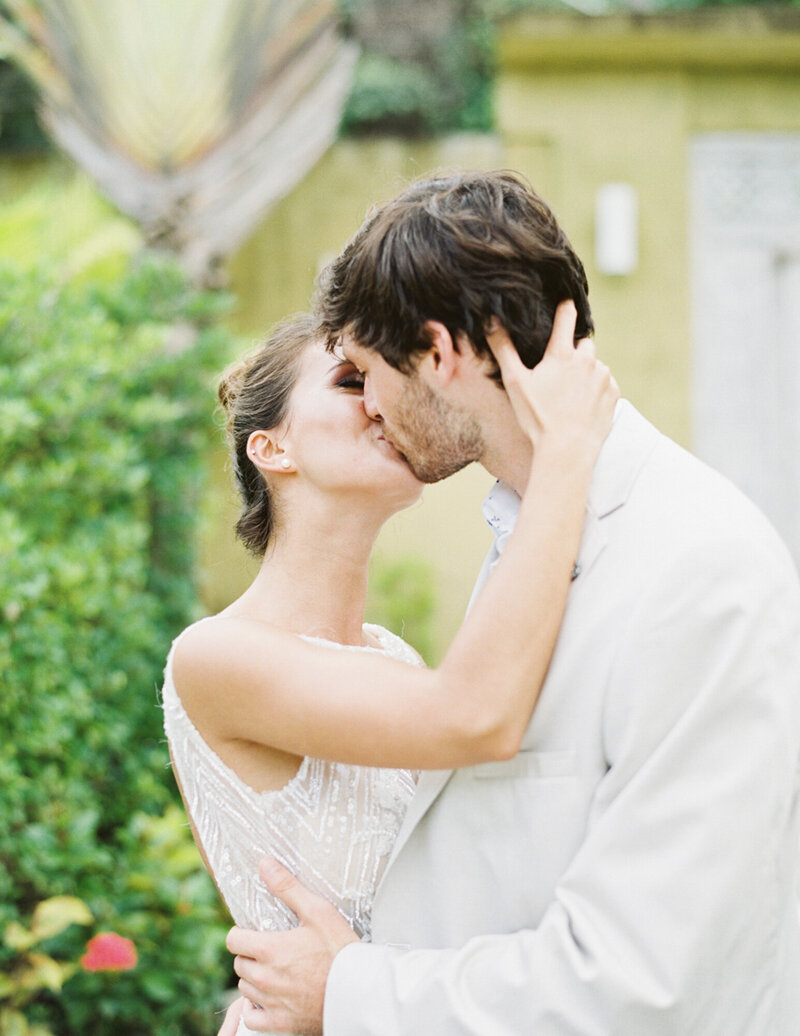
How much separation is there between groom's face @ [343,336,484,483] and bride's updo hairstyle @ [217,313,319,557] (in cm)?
39

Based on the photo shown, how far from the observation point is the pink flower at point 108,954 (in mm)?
3420

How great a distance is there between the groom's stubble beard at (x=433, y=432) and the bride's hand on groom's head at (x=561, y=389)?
0.35ft

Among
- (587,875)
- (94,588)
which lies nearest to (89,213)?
(94,588)

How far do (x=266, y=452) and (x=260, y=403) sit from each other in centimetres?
10

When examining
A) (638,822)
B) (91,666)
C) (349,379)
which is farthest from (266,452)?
(91,666)

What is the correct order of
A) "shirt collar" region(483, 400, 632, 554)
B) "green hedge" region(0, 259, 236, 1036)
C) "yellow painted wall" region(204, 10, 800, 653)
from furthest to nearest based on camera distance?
1. "yellow painted wall" region(204, 10, 800, 653)
2. "green hedge" region(0, 259, 236, 1036)
3. "shirt collar" region(483, 400, 632, 554)

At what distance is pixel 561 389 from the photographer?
1.64 meters

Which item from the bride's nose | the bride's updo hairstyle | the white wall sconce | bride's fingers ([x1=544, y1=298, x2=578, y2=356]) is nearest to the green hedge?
the bride's updo hairstyle

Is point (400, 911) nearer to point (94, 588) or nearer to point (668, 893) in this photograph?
point (668, 893)

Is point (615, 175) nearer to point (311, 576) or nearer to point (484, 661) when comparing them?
point (311, 576)

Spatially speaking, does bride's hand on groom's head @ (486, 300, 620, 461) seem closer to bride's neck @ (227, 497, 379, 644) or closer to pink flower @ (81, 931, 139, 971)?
bride's neck @ (227, 497, 379, 644)

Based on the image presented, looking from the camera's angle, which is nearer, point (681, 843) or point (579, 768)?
point (681, 843)

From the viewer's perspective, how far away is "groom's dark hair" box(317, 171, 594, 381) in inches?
63.8

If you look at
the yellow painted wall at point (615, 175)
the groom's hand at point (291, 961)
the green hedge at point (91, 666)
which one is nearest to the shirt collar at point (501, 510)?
the groom's hand at point (291, 961)
